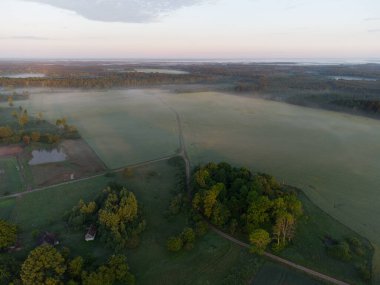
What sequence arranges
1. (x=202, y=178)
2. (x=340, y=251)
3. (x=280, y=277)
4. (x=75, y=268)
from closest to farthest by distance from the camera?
1. (x=75, y=268)
2. (x=280, y=277)
3. (x=340, y=251)
4. (x=202, y=178)

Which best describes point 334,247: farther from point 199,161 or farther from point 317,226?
point 199,161

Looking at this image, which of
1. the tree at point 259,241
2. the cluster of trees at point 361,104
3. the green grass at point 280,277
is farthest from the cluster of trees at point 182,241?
the cluster of trees at point 361,104

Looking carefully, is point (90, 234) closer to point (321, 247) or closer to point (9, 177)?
point (9, 177)

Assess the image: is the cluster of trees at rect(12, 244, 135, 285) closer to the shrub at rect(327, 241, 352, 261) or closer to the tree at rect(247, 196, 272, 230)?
the tree at rect(247, 196, 272, 230)

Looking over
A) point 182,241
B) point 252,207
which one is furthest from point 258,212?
point 182,241

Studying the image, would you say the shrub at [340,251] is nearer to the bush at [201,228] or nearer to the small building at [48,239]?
the bush at [201,228]

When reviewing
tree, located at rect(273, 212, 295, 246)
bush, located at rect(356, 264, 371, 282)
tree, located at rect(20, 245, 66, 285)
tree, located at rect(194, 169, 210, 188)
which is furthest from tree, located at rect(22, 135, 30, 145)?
bush, located at rect(356, 264, 371, 282)

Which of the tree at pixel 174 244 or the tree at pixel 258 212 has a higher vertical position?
the tree at pixel 258 212

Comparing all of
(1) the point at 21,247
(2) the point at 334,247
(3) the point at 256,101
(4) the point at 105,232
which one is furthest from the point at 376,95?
(1) the point at 21,247
